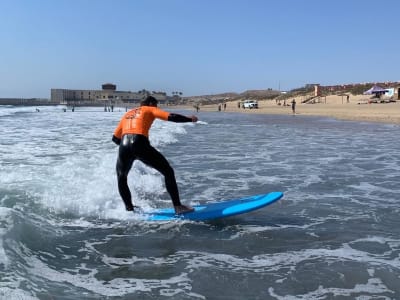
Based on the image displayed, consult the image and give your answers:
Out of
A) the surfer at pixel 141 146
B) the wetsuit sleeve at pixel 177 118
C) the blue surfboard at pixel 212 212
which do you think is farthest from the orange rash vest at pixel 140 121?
the blue surfboard at pixel 212 212

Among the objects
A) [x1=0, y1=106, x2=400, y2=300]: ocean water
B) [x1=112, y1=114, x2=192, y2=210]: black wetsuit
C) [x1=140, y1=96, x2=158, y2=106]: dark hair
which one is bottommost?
[x1=0, y1=106, x2=400, y2=300]: ocean water

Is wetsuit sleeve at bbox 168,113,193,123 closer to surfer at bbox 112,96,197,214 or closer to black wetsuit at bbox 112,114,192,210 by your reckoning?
surfer at bbox 112,96,197,214

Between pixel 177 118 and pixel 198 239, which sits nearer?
pixel 198 239

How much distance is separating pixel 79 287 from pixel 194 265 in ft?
3.87

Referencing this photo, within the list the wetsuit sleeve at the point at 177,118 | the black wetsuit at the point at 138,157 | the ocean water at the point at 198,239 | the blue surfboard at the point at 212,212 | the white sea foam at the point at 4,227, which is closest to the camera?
the ocean water at the point at 198,239

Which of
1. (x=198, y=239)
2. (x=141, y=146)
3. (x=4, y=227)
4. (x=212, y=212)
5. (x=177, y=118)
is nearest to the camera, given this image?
(x=4, y=227)

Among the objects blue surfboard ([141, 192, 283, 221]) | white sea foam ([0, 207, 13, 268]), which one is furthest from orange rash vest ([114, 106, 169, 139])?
white sea foam ([0, 207, 13, 268])

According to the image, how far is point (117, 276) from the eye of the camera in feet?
13.4

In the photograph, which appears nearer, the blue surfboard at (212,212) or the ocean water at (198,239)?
the ocean water at (198,239)

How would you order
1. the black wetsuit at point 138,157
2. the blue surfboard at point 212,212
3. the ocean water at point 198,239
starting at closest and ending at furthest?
the ocean water at point 198,239 < the black wetsuit at point 138,157 < the blue surfboard at point 212,212

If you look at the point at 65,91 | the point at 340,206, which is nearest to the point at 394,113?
the point at 340,206

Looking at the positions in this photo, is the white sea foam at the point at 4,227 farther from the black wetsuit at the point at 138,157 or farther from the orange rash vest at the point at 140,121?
the orange rash vest at the point at 140,121

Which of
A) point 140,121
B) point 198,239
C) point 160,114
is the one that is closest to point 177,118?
point 160,114

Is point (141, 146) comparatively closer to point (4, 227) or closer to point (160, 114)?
point (160, 114)
